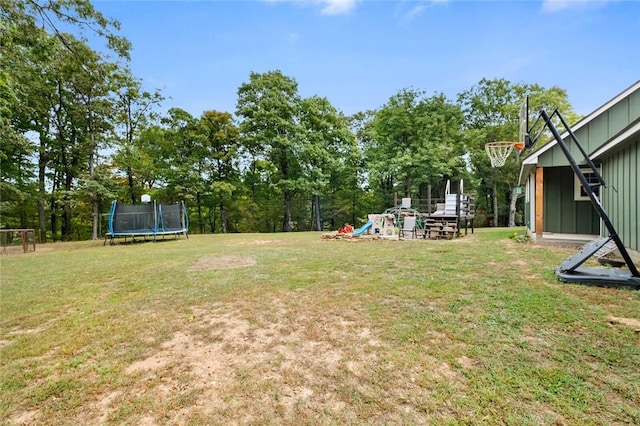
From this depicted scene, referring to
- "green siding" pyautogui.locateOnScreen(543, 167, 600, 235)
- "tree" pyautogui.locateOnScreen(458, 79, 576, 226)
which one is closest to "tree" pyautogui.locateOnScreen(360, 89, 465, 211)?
"tree" pyautogui.locateOnScreen(458, 79, 576, 226)

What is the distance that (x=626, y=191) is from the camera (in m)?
4.88

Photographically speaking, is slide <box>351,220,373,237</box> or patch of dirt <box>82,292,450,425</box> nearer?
patch of dirt <box>82,292,450,425</box>

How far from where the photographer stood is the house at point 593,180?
472cm

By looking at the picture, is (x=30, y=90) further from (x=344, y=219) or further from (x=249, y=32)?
(x=344, y=219)

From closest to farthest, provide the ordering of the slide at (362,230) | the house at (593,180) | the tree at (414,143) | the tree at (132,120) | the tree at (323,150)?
1. the house at (593,180)
2. the slide at (362,230)
3. the tree at (132,120)
4. the tree at (414,143)
5. the tree at (323,150)

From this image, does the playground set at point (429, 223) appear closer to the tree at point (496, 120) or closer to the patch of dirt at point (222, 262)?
the patch of dirt at point (222, 262)

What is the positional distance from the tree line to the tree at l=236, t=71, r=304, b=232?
75 millimetres

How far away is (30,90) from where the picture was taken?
488 inches

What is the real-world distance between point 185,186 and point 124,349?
1724cm

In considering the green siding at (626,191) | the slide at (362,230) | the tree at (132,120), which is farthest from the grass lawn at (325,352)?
the tree at (132,120)

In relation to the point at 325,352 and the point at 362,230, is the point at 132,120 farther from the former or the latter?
the point at 325,352

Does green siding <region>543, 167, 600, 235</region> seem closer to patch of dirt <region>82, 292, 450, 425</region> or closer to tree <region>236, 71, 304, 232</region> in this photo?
patch of dirt <region>82, 292, 450, 425</region>

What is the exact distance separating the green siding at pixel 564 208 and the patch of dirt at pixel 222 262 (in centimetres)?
823

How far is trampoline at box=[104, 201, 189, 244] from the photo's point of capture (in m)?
11.4
